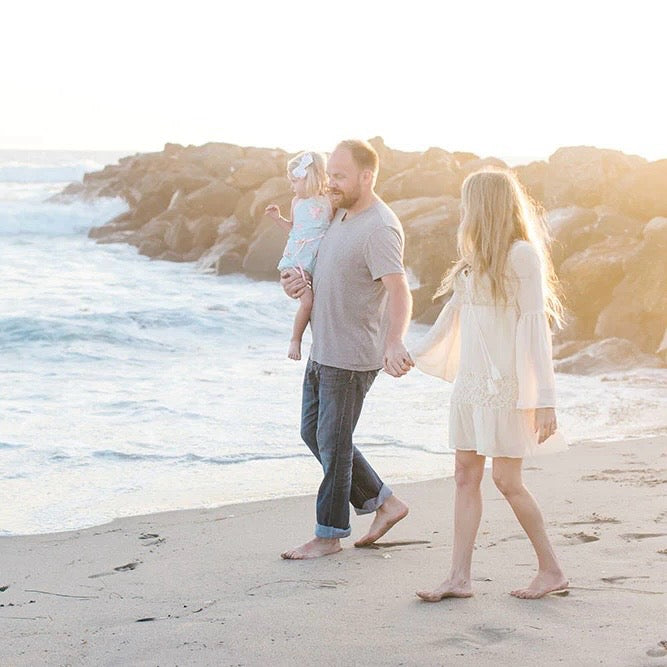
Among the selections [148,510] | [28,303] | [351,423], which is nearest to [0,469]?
[148,510]

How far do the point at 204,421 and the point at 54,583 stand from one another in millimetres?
4103

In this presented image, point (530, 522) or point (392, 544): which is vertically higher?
point (530, 522)

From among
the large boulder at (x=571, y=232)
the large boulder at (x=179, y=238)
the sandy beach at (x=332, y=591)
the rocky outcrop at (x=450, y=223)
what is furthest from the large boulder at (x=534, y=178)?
the sandy beach at (x=332, y=591)

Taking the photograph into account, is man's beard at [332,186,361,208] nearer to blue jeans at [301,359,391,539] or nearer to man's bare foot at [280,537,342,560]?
blue jeans at [301,359,391,539]

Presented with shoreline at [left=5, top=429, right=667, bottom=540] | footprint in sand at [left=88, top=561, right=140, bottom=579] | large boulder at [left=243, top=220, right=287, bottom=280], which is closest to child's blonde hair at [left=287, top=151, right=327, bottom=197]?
footprint in sand at [left=88, top=561, right=140, bottom=579]

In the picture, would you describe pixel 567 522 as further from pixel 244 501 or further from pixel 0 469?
pixel 0 469

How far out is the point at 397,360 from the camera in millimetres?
4383

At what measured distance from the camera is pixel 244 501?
630cm

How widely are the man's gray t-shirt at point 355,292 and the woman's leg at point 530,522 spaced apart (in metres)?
0.90

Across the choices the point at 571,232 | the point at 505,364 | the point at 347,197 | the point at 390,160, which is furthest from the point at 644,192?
the point at 505,364

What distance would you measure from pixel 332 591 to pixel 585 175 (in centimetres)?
1352

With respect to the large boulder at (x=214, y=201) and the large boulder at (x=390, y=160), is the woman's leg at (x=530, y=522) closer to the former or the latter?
the large boulder at (x=390, y=160)

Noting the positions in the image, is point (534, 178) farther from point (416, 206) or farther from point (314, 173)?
point (314, 173)

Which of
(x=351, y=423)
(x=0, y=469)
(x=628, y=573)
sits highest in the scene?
(x=351, y=423)
